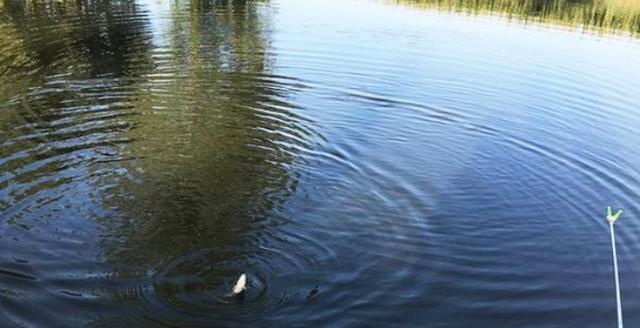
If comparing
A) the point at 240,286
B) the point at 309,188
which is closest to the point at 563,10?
the point at 309,188

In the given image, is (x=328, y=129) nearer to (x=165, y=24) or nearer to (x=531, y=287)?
(x=531, y=287)

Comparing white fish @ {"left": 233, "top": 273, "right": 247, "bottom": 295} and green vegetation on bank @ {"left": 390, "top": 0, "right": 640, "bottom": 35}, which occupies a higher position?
green vegetation on bank @ {"left": 390, "top": 0, "right": 640, "bottom": 35}

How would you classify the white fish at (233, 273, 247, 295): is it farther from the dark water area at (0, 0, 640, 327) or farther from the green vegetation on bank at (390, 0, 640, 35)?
the green vegetation on bank at (390, 0, 640, 35)

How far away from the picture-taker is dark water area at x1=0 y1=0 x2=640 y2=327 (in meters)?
8.98

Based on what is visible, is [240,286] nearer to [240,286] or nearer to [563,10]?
[240,286]

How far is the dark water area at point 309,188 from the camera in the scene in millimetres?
8984

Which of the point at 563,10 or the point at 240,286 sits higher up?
the point at 563,10

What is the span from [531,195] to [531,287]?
396cm

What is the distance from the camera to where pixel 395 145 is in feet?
51.9

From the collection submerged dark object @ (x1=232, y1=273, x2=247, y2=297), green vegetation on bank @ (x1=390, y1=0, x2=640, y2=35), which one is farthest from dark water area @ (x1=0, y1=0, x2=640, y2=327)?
green vegetation on bank @ (x1=390, y1=0, x2=640, y2=35)

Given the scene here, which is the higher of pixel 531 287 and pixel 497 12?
pixel 497 12

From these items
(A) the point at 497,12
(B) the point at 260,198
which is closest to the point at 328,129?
(B) the point at 260,198

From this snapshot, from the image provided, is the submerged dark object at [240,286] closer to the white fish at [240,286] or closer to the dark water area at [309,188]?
the white fish at [240,286]

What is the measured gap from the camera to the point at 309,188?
12.8 metres
